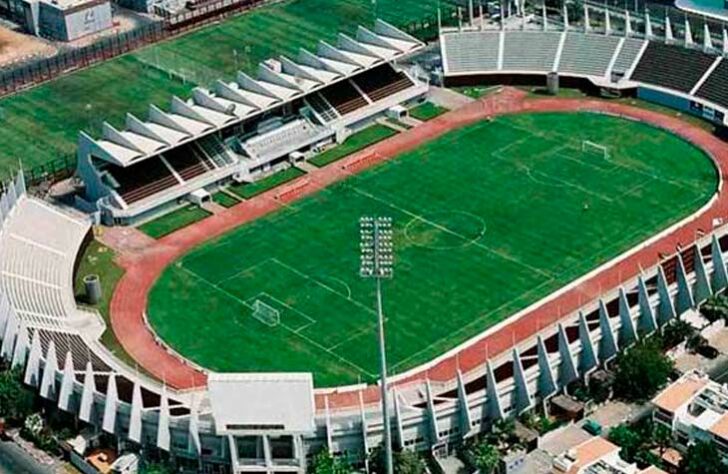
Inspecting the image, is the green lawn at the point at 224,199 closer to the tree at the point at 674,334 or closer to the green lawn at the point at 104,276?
the green lawn at the point at 104,276

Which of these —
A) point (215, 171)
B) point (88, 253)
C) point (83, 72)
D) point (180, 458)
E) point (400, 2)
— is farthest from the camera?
point (400, 2)

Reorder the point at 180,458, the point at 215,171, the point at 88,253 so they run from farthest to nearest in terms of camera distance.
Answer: the point at 215,171 < the point at 88,253 < the point at 180,458

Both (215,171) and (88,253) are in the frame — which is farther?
(215,171)

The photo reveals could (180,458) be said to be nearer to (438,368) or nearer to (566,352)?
(438,368)

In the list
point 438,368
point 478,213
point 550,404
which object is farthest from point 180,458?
point 478,213

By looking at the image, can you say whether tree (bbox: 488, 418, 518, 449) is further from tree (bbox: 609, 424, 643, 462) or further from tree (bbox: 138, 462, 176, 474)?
tree (bbox: 138, 462, 176, 474)

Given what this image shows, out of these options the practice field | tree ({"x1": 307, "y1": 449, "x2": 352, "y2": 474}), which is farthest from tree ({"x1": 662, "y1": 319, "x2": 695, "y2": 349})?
tree ({"x1": 307, "y1": 449, "x2": 352, "y2": 474})
